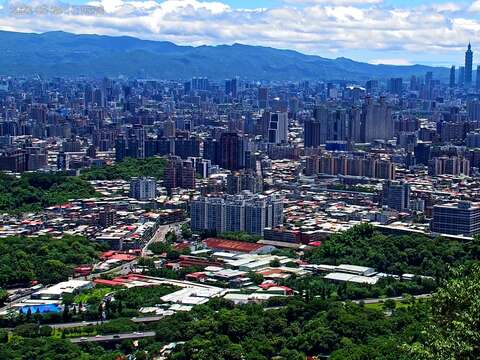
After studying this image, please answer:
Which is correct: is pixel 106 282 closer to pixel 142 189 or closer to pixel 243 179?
pixel 142 189

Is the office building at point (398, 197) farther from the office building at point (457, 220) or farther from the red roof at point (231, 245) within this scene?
the red roof at point (231, 245)

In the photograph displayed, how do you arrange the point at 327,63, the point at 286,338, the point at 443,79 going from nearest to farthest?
the point at 286,338
the point at 443,79
the point at 327,63

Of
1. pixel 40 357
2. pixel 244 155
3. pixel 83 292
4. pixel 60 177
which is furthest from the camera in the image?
pixel 244 155

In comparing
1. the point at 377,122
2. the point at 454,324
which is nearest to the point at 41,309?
the point at 454,324

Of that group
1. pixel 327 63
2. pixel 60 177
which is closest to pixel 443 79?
pixel 327 63

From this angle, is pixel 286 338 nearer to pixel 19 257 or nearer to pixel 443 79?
pixel 19 257

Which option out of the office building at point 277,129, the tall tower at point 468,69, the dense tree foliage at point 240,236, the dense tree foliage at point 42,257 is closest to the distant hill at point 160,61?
the tall tower at point 468,69

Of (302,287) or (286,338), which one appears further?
(302,287)
